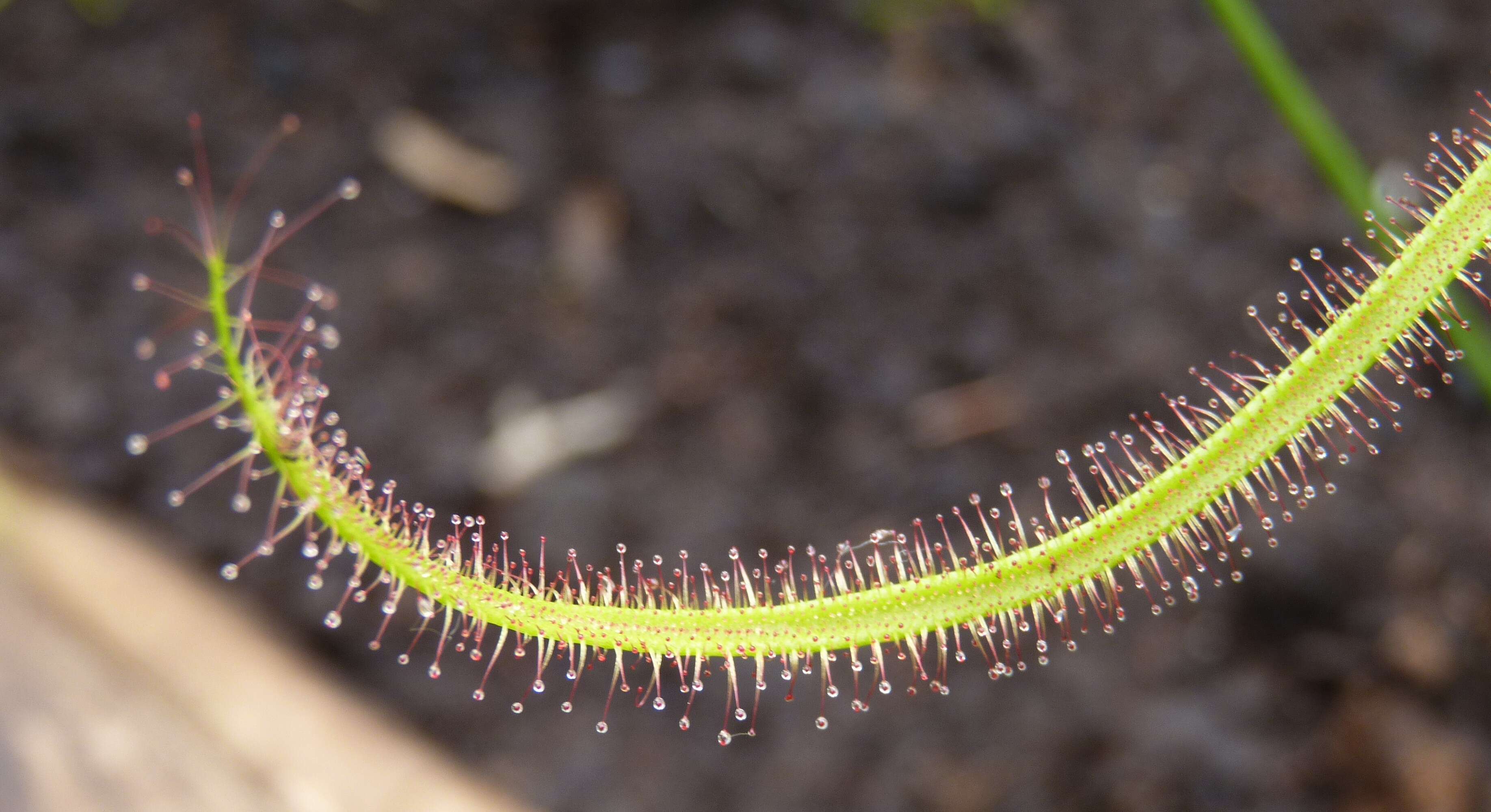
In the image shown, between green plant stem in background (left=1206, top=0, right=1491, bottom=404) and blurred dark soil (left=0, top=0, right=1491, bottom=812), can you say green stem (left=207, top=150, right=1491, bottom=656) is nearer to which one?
green plant stem in background (left=1206, top=0, right=1491, bottom=404)

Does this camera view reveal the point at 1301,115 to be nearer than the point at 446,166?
Yes

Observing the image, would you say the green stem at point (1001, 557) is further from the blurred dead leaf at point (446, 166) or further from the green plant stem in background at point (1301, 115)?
the blurred dead leaf at point (446, 166)

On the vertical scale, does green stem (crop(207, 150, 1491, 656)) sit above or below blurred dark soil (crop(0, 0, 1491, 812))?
below

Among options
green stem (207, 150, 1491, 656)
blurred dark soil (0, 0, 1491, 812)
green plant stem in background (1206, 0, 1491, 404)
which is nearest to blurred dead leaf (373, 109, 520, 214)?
blurred dark soil (0, 0, 1491, 812)

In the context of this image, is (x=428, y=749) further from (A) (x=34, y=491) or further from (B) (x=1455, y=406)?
(B) (x=1455, y=406)

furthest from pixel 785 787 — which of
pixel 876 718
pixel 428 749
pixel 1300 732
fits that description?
pixel 1300 732

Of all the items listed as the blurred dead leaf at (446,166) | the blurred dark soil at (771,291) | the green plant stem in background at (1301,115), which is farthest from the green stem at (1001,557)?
the blurred dead leaf at (446,166)

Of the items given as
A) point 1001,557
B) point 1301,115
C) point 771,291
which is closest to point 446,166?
point 771,291

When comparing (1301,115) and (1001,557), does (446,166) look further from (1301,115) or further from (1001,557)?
(1001,557)
